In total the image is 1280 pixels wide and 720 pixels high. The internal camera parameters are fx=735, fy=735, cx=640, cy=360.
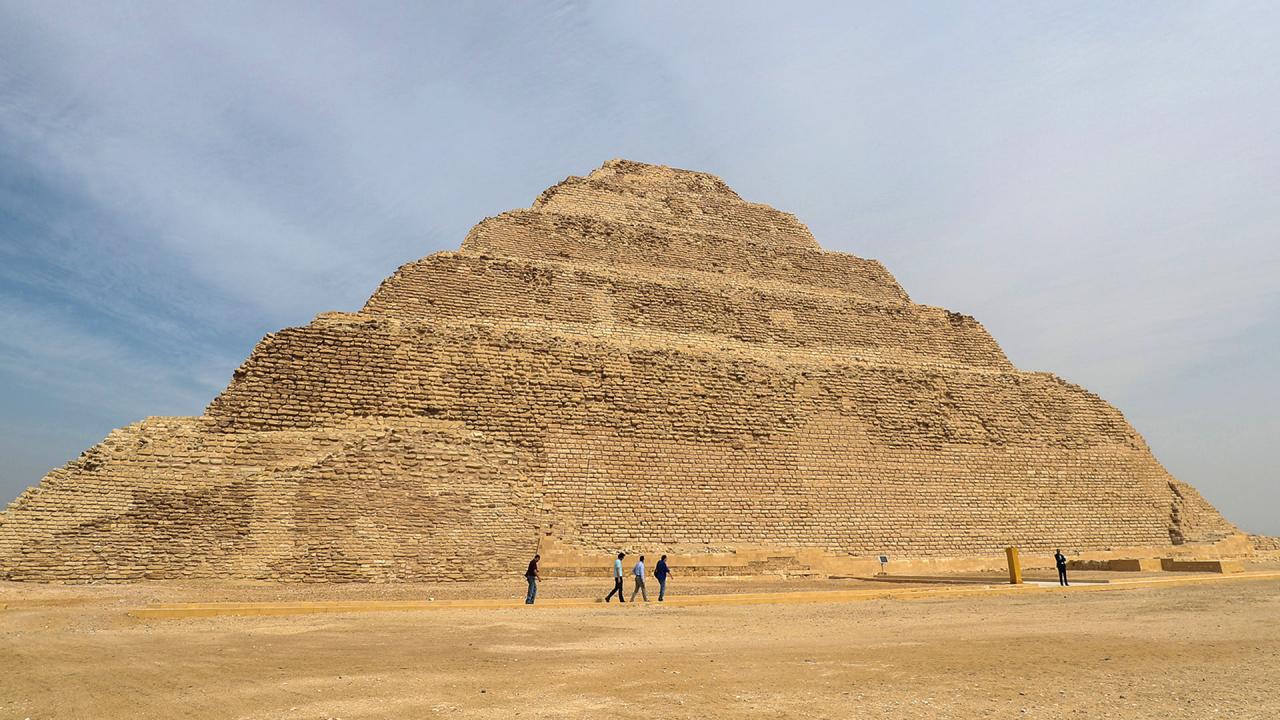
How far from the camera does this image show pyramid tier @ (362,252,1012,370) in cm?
1783

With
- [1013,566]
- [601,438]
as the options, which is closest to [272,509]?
[601,438]

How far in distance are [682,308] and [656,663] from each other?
15.0 metres

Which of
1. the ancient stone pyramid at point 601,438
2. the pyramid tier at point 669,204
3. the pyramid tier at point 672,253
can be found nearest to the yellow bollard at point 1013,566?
the ancient stone pyramid at point 601,438

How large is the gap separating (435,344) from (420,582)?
536 cm

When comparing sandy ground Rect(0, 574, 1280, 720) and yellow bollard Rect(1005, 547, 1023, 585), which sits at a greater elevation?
yellow bollard Rect(1005, 547, 1023, 585)

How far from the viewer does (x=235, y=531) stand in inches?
487

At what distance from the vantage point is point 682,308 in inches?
786

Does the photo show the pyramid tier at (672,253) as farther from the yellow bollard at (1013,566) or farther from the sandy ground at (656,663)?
the sandy ground at (656,663)

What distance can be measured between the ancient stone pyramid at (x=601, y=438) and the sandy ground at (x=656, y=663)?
3.41 metres

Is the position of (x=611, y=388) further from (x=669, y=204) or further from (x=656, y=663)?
(x=656, y=663)

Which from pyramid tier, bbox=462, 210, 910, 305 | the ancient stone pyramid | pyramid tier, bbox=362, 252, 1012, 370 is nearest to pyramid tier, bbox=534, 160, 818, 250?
the ancient stone pyramid

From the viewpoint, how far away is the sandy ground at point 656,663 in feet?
13.3

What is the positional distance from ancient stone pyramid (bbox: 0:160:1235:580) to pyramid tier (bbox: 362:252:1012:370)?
7 cm

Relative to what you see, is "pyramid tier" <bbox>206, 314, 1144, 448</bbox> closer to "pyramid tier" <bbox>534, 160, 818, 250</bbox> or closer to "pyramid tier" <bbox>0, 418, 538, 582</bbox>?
"pyramid tier" <bbox>0, 418, 538, 582</bbox>
